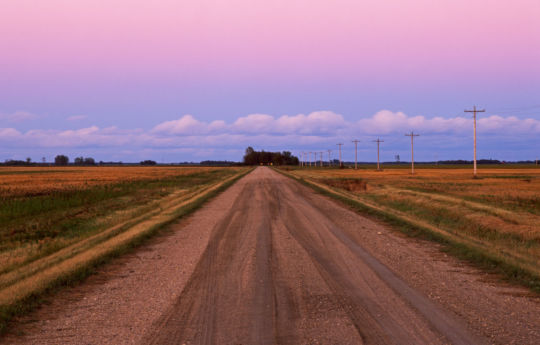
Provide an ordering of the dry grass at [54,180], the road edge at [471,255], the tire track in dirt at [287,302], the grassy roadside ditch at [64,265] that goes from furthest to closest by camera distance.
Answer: the dry grass at [54,180], the road edge at [471,255], the grassy roadside ditch at [64,265], the tire track in dirt at [287,302]

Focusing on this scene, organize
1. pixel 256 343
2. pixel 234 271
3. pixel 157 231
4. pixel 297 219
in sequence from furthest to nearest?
pixel 297 219 < pixel 157 231 < pixel 234 271 < pixel 256 343

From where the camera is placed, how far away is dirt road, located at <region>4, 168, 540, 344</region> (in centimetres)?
519

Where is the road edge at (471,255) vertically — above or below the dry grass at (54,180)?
below

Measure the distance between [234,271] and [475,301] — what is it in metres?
4.20

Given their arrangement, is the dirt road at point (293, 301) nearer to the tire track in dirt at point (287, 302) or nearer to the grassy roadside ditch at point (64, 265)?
the tire track in dirt at point (287, 302)

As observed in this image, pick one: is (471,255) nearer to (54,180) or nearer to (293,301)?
(293,301)

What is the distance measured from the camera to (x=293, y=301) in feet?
21.2

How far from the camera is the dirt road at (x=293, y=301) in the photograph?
17.0 ft

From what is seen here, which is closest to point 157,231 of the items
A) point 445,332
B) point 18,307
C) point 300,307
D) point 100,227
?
point 100,227

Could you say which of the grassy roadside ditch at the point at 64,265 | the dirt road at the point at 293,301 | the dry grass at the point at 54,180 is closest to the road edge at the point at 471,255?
the dirt road at the point at 293,301

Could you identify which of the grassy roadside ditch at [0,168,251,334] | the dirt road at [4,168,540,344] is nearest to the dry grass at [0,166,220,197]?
the grassy roadside ditch at [0,168,251,334]

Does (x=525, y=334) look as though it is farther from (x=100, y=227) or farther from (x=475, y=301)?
(x=100, y=227)

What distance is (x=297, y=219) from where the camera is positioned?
53.1ft

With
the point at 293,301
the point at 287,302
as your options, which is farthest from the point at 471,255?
the point at 287,302
